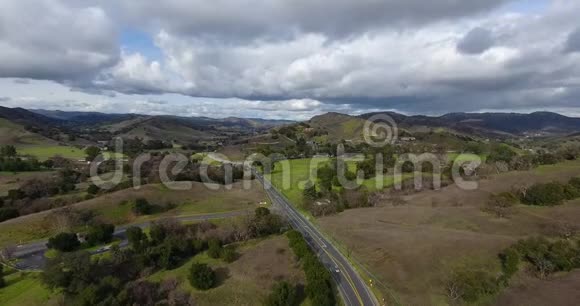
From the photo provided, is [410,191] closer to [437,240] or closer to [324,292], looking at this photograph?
[437,240]

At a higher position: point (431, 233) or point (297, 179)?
point (297, 179)

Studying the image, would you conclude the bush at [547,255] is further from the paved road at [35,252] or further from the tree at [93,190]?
the tree at [93,190]

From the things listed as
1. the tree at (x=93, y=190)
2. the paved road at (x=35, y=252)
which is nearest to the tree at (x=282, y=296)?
the paved road at (x=35, y=252)

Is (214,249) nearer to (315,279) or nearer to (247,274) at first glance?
(247,274)

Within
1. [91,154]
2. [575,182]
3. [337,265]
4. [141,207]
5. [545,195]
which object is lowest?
[337,265]

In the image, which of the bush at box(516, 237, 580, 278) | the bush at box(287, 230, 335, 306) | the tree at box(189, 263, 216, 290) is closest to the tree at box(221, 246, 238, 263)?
the tree at box(189, 263, 216, 290)

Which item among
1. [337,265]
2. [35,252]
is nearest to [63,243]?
[35,252]

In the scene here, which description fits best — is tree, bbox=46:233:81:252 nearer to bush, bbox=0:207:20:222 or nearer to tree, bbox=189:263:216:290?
bush, bbox=0:207:20:222
